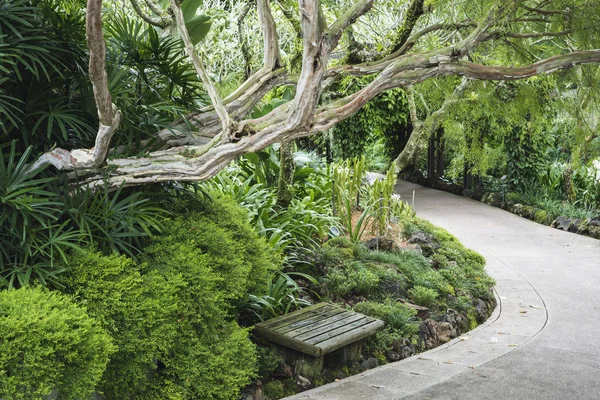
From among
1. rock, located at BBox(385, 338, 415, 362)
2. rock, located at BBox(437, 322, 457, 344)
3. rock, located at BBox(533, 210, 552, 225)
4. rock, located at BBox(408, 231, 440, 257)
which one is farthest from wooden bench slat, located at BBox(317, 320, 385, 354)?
rock, located at BBox(533, 210, 552, 225)

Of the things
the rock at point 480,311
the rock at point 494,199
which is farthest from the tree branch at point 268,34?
the rock at point 494,199

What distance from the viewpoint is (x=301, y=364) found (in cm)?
478

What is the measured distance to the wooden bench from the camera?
15.4 ft

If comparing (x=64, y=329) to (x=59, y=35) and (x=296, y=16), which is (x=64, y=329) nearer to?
(x=59, y=35)

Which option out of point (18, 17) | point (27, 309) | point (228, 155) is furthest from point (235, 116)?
point (27, 309)

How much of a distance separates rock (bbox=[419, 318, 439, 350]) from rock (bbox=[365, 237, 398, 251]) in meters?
1.70

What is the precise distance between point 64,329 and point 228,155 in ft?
5.55

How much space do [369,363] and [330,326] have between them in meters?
0.55

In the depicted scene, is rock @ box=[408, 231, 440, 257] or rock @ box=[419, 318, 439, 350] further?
rock @ box=[408, 231, 440, 257]

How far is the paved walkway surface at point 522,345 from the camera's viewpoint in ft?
15.6

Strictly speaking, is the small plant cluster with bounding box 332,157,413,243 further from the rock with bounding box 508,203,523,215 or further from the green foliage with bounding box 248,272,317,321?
the rock with bounding box 508,203,523,215

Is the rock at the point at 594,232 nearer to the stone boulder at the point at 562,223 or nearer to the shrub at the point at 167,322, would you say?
the stone boulder at the point at 562,223

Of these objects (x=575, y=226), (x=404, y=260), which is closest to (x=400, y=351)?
(x=404, y=260)

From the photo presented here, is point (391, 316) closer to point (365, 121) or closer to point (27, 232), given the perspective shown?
point (27, 232)
